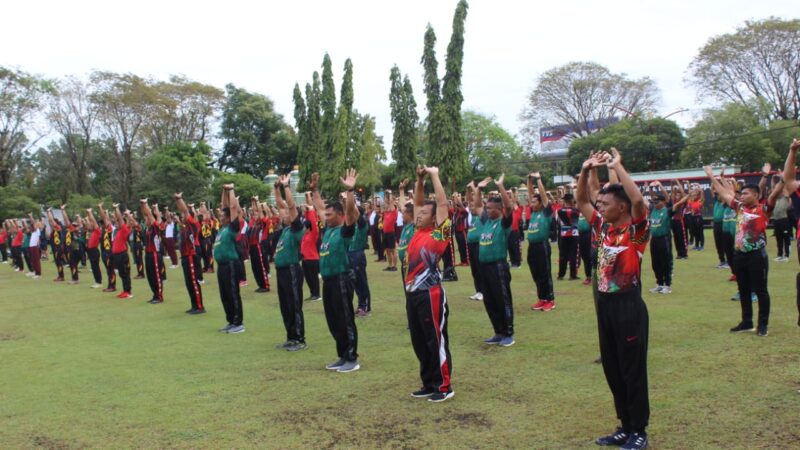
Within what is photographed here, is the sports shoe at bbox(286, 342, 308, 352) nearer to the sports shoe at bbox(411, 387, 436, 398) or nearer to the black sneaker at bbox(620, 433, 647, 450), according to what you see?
the sports shoe at bbox(411, 387, 436, 398)

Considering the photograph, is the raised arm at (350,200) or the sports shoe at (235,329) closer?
the raised arm at (350,200)

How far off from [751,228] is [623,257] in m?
4.25

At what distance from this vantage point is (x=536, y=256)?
1111 centimetres

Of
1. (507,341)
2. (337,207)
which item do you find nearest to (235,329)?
(337,207)

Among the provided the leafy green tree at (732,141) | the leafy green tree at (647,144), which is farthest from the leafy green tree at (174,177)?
the leafy green tree at (732,141)

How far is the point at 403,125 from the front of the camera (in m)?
41.2

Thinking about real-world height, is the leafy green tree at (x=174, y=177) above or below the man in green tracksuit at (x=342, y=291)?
above

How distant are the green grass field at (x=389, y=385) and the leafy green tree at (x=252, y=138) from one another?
45008 millimetres

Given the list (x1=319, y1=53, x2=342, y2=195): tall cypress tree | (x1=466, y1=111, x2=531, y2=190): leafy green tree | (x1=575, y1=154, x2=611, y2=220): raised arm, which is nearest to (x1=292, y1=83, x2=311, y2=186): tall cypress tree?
(x1=319, y1=53, x2=342, y2=195): tall cypress tree

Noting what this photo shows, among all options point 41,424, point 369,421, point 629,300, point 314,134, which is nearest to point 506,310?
point 369,421

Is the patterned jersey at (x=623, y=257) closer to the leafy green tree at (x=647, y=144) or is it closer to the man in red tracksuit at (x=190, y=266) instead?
the man in red tracksuit at (x=190, y=266)

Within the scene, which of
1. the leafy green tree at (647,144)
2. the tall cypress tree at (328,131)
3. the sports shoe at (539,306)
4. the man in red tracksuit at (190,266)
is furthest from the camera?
the tall cypress tree at (328,131)

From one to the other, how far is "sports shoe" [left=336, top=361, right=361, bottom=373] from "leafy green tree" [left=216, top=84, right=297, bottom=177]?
162 ft

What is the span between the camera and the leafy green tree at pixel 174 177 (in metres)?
39.5
